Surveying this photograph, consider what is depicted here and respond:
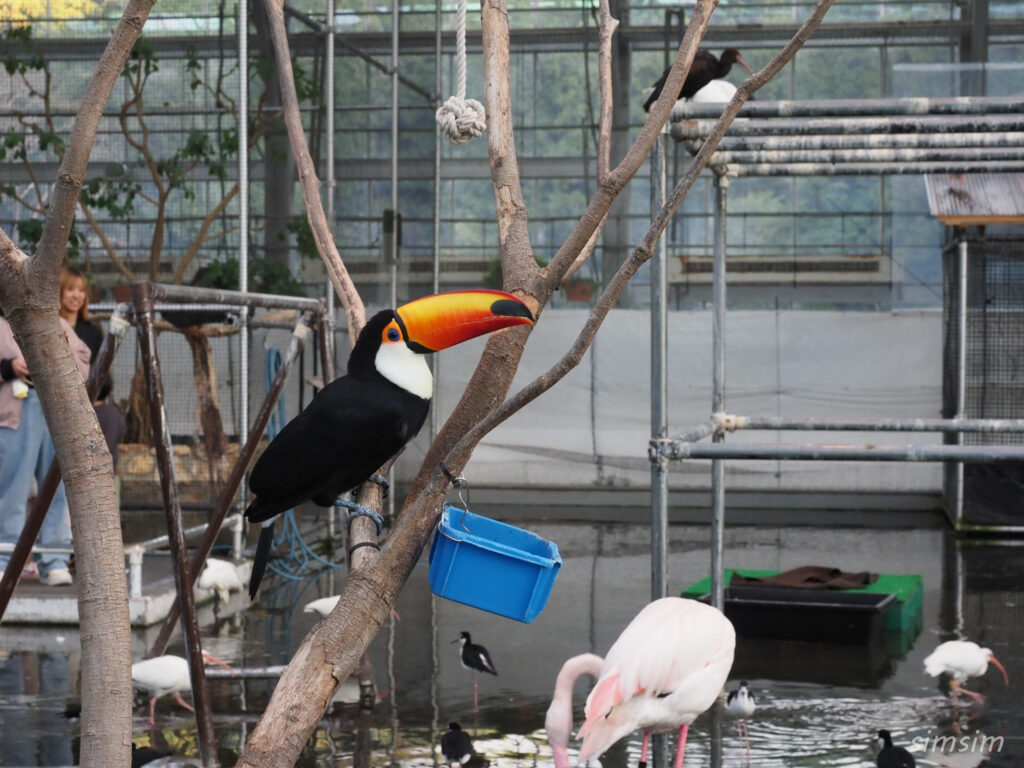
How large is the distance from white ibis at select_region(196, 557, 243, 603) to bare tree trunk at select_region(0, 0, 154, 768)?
504cm

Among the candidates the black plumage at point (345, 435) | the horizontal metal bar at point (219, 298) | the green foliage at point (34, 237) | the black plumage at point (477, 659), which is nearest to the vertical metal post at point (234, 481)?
the horizontal metal bar at point (219, 298)

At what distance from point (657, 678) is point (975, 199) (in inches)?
271

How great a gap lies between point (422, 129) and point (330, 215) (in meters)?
2.42

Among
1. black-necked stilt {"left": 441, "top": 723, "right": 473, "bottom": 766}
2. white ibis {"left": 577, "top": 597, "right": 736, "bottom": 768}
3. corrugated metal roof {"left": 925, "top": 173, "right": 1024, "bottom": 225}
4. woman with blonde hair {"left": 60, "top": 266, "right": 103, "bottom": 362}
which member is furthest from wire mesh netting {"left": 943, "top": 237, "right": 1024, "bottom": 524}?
white ibis {"left": 577, "top": 597, "right": 736, "bottom": 768}

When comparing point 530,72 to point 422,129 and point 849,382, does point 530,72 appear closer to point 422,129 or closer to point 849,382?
Answer: point 422,129

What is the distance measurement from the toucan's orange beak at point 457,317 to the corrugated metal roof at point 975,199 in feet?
23.1

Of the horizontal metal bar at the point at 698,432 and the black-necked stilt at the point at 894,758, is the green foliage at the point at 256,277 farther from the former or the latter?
the black-necked stilt at the point at 894,758

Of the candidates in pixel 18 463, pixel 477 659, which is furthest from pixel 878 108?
pixel 18 463

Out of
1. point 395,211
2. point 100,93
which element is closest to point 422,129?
point 395,211

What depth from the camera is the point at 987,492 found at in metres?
Answer: 10.3

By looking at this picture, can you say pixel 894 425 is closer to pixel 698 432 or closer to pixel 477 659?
pixel 698 432

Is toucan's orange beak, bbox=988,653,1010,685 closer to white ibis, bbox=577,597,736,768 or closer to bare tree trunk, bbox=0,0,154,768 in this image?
white ibis, bbox=577,597,736,768

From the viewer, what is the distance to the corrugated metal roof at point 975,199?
29.9 feet

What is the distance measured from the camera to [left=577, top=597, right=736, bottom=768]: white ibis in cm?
340
